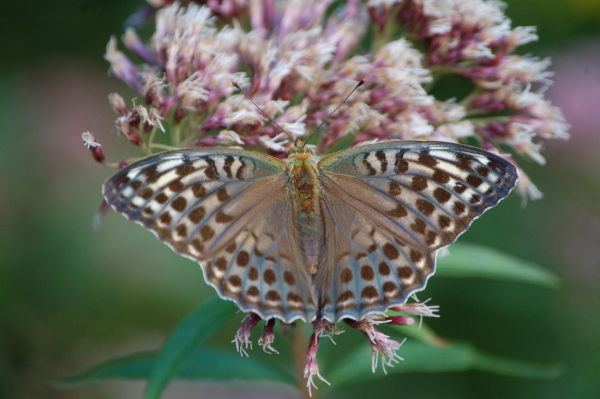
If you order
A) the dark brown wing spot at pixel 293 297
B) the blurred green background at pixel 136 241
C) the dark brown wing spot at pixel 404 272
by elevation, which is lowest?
the blurred green background at pixel 136 241

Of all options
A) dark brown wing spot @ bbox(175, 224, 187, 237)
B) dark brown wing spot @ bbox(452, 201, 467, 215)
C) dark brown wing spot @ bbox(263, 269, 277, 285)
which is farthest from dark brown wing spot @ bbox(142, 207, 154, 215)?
dark brown wing spot @ bbox(452, 201, 467, 215)

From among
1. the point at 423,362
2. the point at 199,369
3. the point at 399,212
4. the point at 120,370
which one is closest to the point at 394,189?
the point at 399,212

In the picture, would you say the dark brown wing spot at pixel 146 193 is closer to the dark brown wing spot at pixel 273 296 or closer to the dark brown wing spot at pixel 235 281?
the dark brown wing spot at pixel 235 281

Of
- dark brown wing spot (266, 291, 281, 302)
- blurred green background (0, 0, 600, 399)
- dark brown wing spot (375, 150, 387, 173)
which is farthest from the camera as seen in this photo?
blurred green background (0, 0, 600, 399)

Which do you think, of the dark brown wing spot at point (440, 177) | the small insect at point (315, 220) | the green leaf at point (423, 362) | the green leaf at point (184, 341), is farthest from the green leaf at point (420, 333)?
the green leaf at point (184, 341)

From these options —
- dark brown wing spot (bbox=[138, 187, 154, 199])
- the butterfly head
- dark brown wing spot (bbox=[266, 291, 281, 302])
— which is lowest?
dark brown wing spot (bbox=[266, 291, 281, 302])

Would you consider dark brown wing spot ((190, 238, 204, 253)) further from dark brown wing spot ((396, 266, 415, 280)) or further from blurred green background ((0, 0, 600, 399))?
blurred green background ((0, 0, 600, 399))

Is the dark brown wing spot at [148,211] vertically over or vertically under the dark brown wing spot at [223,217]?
over
